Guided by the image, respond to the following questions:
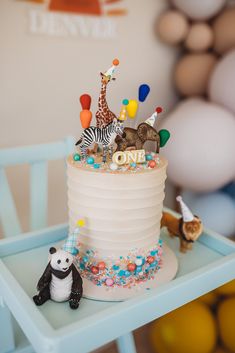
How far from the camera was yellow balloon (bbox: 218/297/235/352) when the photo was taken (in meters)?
1.19

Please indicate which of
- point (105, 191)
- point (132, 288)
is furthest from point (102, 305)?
point (105, 191)

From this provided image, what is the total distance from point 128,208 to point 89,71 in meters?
0.82

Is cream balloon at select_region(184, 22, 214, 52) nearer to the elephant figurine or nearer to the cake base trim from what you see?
the elephant figurine

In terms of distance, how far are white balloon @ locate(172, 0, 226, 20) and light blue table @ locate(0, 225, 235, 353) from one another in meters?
0.86

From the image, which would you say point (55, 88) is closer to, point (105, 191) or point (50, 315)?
point (105, 191)

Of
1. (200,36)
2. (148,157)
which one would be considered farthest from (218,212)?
(148,157)

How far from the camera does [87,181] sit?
66cm

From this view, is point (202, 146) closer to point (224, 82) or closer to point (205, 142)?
point (205, 142)

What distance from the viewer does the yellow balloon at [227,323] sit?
3.92 ft

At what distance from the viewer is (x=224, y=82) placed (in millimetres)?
1246

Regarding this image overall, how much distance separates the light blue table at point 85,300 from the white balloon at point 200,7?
86cm

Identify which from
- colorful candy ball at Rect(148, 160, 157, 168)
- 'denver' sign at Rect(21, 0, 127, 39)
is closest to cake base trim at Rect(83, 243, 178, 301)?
colorful candy ball at Rect(148, 160, 157, 168)

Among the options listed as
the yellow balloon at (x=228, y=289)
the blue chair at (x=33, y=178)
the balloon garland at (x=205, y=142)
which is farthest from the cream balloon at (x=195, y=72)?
the yellow balloon at (x=228, y=289)

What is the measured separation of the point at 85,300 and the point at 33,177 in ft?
1.63
